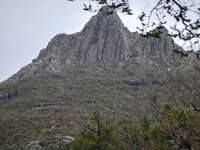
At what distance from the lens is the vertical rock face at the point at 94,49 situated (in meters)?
134

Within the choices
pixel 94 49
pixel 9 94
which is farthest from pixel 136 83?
pixel 94 49

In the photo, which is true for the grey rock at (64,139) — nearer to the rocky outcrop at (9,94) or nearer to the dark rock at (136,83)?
the rocky outcrop at (9,94)

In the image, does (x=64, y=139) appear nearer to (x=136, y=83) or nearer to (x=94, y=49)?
(x=136, y=83)

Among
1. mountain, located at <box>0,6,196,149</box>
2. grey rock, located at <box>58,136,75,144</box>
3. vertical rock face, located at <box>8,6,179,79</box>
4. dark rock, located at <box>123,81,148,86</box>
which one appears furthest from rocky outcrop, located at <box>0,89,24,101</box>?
grey rock, located at <box>58,136,75,144</box>

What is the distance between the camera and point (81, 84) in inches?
3964

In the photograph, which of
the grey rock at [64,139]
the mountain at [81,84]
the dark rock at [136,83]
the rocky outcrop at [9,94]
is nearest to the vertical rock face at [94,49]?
the mountain at [81,84]

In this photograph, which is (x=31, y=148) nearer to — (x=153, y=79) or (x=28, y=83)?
(x=153, y=79)

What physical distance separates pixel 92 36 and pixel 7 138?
4460 inches

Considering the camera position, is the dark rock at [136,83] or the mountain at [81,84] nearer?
the mountain at [81,84]

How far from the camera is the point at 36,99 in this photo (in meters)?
84.9

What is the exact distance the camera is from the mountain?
2224 inches

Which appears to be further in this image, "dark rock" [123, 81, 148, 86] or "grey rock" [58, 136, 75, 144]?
"dark rock" [123, 81, 148, 86]

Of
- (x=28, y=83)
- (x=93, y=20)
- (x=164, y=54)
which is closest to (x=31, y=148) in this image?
(x=28, y=83)

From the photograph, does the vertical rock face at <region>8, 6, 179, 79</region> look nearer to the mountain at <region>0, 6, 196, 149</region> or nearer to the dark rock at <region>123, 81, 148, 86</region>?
the mountain at <region>0, 6, 196, 149</region>
